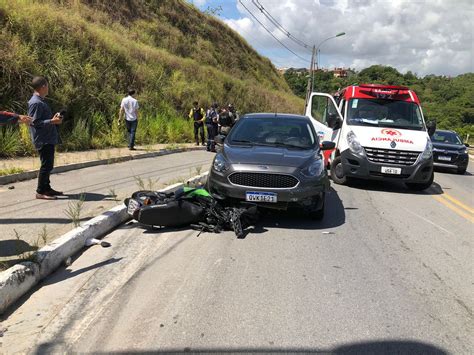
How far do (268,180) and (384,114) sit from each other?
6.06 metres

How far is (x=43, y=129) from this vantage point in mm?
7305

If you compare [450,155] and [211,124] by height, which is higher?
[211,124]

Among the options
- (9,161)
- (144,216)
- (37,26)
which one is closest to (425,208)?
(144,216)

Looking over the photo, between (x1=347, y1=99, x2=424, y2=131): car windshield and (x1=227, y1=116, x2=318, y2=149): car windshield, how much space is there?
10.8ft

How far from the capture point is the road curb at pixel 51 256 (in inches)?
152

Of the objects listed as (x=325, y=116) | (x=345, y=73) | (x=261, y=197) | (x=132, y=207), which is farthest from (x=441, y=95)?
(x=132, y=207)

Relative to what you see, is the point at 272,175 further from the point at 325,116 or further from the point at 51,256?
the point at 325,116

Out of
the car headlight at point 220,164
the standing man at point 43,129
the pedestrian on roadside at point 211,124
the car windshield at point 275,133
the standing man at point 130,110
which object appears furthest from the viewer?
the pedestrian on roadside at point 211,124

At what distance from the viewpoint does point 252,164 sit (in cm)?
664

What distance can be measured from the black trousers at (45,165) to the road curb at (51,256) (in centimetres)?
163

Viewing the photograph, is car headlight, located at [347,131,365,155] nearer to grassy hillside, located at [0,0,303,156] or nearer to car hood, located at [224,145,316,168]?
car hood, located at [224,145,316,168]

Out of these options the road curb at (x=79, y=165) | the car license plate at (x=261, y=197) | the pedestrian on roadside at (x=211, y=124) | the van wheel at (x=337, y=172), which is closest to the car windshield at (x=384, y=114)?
the van wheel at (x=337, y=172)

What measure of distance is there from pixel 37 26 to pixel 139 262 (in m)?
13.1

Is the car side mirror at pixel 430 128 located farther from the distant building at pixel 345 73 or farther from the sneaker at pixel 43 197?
the distant building at pixel 345 73
